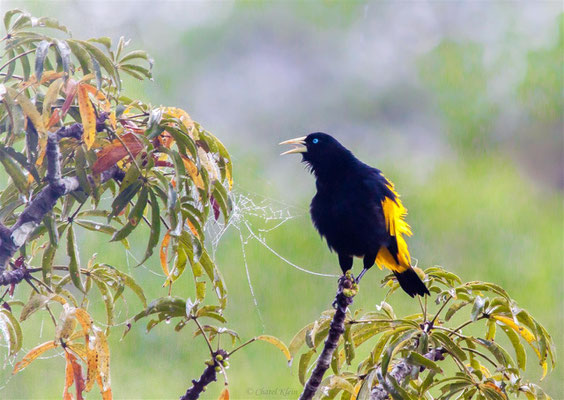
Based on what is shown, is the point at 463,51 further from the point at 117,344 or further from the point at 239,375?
the point at 117,344

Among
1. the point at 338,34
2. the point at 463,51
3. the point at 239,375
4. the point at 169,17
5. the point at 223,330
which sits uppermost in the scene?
the point at 463,51

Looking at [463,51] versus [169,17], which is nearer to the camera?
[169,17]

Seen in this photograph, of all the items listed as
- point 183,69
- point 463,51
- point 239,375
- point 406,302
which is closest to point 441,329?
point 239,375

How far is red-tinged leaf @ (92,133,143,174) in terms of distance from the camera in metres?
0.88

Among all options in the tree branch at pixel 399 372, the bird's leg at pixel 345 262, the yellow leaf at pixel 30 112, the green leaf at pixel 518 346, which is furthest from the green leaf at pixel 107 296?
the green leaf at pixel 518 346

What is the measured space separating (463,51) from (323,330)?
5.15ft

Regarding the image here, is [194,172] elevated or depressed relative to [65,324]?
elevated

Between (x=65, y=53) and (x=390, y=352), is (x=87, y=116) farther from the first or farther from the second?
(x=390, y=352)

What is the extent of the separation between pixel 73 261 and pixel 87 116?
22 cm

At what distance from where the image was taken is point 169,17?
1.92 metres

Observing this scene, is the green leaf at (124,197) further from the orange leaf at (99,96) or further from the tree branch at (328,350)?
the tree branch at (328,350)

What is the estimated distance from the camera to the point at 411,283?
130 centimetres

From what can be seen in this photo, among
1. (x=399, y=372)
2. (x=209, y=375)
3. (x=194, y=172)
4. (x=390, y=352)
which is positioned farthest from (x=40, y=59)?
(x=399, y=372)

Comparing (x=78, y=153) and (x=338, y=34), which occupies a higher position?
(x=338, y=34)
